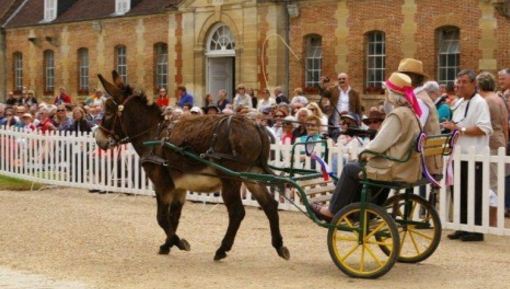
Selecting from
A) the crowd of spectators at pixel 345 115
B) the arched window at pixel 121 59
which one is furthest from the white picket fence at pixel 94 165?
the arched window at pixel 121 59

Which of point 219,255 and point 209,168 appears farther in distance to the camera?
point 209,168

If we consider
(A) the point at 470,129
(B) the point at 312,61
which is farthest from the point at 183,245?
(B) the point at 312,61

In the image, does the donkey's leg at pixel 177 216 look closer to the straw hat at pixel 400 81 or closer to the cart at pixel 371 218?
the cart at pixel 371 218

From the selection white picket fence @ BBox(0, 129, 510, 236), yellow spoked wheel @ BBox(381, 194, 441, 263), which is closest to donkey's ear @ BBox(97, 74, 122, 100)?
yellow spoked wheel @ BBox(381, 194, 441, 263)

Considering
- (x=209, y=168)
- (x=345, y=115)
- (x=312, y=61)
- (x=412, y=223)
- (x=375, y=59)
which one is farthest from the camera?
(x=312, y=61)

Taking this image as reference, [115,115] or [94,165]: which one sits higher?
[115,115]

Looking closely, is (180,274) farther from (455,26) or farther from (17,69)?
(17,69)

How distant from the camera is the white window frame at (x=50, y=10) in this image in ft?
120

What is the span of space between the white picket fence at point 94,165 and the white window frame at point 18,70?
2070 centimetres

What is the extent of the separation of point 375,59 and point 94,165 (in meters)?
10.3

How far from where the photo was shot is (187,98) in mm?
20797

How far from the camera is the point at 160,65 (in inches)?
1240

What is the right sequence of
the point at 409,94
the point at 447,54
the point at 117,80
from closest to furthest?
the point at 409,94 → the point at 117,80 → the point at 447,54

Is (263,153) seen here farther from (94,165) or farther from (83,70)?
(83,70)
